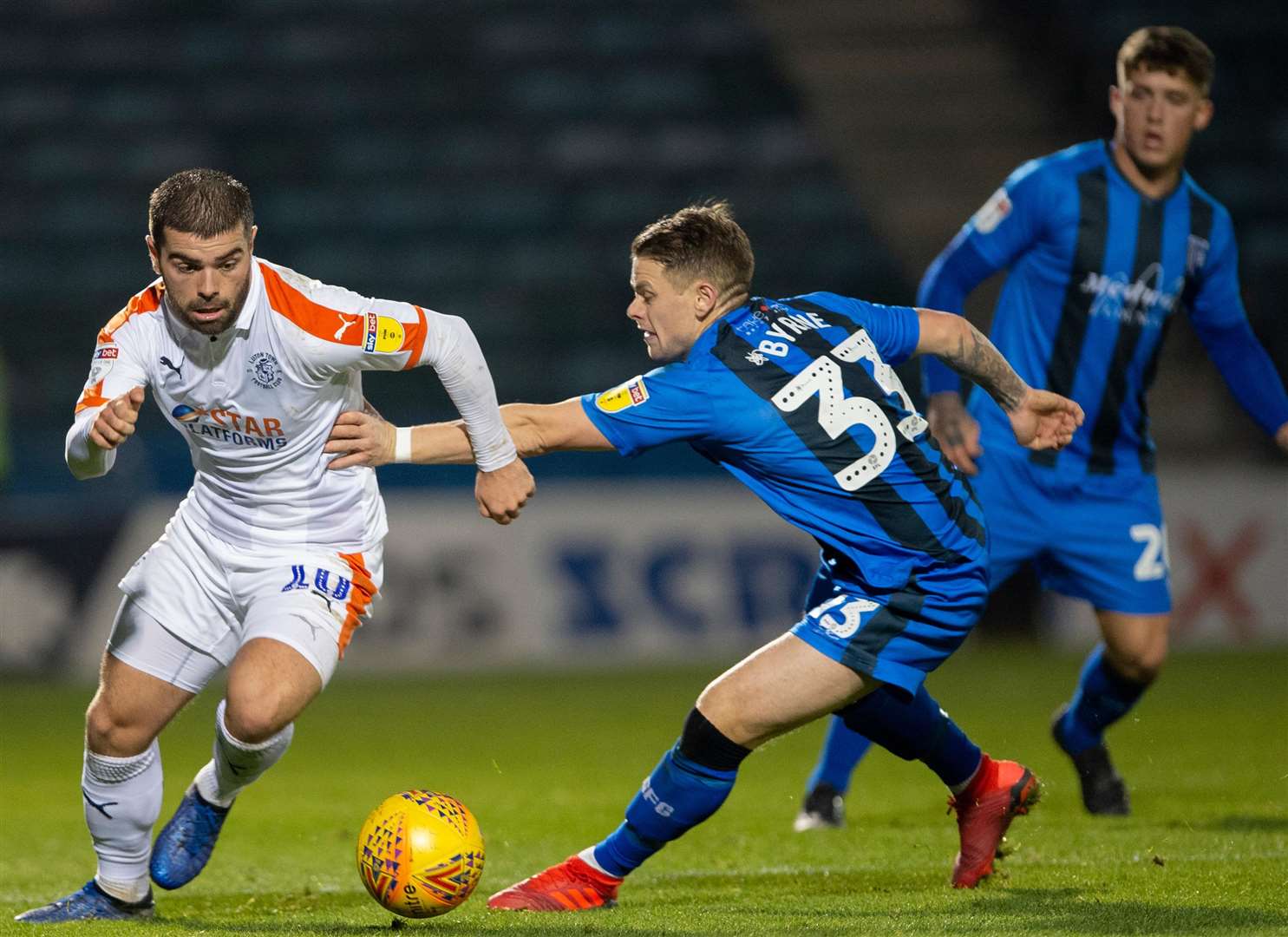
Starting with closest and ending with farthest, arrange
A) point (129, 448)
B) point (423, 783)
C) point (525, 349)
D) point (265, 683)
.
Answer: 1. point (265, 683)
2. point (423, 783)
3. point (129, 448)
4. point (525, 349)

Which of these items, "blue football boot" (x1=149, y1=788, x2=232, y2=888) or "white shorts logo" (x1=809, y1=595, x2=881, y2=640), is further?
"blue football boot" (x1=149, y1=788, x2=232, y2=888)

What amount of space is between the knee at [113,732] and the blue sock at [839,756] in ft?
7.54

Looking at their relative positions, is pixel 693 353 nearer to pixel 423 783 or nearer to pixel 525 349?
pixel 423 783

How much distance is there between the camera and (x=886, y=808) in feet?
20.6

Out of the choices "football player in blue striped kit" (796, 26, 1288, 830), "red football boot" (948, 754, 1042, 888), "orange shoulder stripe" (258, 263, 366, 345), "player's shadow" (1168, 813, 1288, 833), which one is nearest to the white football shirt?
"orange shoulder stripe" (258, 263, 366, 345)

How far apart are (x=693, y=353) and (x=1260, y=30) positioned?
49.3ft

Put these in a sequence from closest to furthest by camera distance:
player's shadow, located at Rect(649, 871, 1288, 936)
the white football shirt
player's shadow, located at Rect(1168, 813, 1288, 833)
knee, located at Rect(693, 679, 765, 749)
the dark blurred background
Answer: player's shadow, located at Rect(649, 871, 1288, 936) < knee, located at Rect(693, 679, 765, 749) < the white football shirt < player's shadow, located at Rect(1168, 813, 1288, 833) < the dark blurred background

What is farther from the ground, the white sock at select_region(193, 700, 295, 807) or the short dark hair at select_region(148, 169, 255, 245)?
the short dark hair at select_region(148, 169, 255, 245)

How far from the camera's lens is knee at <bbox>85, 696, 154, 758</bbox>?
4.32 meters

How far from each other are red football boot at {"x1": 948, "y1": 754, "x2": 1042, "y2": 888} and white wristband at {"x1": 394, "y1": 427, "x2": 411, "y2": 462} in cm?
167

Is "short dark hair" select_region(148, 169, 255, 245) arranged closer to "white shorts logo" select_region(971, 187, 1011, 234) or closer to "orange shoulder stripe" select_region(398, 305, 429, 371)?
"orange shoulder stripe" select_region(398, 305, 429, 371)

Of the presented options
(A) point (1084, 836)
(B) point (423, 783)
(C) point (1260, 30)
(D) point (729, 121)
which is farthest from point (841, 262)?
(A) point (1084, 836)

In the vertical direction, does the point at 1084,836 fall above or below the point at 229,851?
above

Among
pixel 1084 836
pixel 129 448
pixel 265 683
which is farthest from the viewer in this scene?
pixel 129 448
